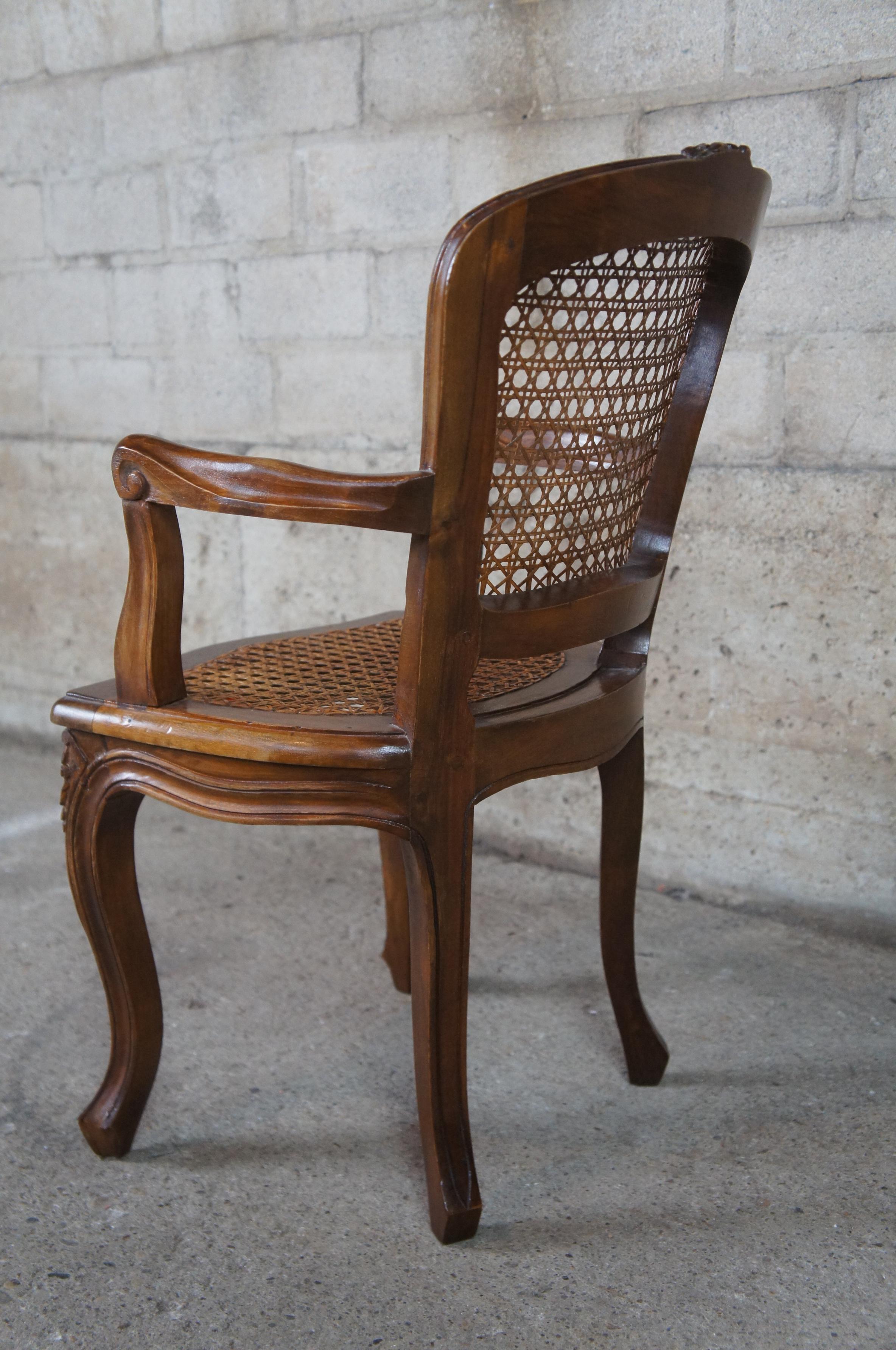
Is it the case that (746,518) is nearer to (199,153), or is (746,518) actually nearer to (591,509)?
(591,509)

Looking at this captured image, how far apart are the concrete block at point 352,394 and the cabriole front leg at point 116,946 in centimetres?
123

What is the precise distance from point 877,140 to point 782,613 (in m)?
0.76

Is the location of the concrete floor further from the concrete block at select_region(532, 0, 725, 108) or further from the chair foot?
the concrete block at select_region(532, 0, 725, 108)

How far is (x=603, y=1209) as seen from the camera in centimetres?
135

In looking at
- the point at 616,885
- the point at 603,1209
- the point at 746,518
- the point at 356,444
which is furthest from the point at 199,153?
the point at 603,1209

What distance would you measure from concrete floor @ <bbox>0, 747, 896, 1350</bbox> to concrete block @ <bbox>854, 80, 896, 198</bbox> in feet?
4.07

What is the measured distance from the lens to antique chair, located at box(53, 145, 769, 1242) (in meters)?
1.04

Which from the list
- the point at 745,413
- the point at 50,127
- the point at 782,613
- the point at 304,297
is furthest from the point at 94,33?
the point at 782,613

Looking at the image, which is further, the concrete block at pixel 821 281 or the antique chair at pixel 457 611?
the concrete block at pixel 821 281

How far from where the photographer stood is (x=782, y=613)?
2037 millimetres

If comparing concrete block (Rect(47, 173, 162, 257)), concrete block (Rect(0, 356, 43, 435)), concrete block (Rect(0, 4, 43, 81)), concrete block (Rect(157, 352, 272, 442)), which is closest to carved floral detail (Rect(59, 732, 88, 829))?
concrete block (Rect(157, 352, 272, 442))

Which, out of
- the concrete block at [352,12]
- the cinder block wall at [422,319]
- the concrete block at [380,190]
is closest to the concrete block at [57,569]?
the cinder block wall at [422,319]

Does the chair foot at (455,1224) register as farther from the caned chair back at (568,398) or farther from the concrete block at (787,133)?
the concrete block at (787,133)

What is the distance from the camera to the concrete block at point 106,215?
2.64 meters
